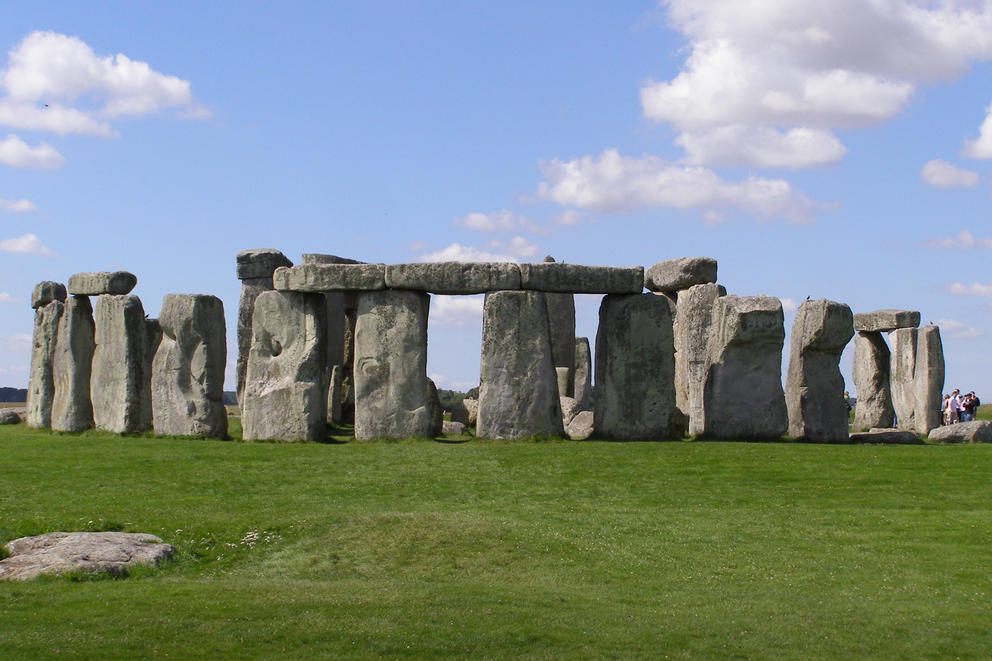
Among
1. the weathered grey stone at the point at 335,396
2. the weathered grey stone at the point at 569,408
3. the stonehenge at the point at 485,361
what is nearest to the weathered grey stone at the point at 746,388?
the stonehenge at the point at 485,361

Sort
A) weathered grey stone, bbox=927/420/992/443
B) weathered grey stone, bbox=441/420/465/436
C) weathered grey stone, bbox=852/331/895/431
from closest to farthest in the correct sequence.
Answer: weathered grey stone, bbox=927/420/992/443
weathered grey stone, bbox=441/420/465/436
weathered grey stone, bbox=852/331/895/431

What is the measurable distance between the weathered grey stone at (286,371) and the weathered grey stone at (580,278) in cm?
393

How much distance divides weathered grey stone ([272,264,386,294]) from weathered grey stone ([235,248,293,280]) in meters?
6.03

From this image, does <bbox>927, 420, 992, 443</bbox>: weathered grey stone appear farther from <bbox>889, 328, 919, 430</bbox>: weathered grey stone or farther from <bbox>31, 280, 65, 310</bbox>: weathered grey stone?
<bbox>31, 280, 65, 310</bbox>: weathered grey stone

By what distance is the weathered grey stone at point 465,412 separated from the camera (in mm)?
27094

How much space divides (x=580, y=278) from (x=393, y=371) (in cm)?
362

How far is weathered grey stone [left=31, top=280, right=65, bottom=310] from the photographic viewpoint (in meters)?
25.2

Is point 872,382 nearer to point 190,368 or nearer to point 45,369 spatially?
point 190,368

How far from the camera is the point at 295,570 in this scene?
11.9 metres

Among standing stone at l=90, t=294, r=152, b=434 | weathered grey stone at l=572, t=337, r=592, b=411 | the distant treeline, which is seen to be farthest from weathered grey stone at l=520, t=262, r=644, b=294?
the distant treeline

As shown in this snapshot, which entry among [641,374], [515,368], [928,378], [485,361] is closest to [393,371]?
[485,361]

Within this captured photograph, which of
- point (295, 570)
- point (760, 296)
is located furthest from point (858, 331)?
point (295, 570)

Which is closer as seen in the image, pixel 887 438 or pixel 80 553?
pixel 80 553

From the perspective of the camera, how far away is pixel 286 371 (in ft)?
69.8
